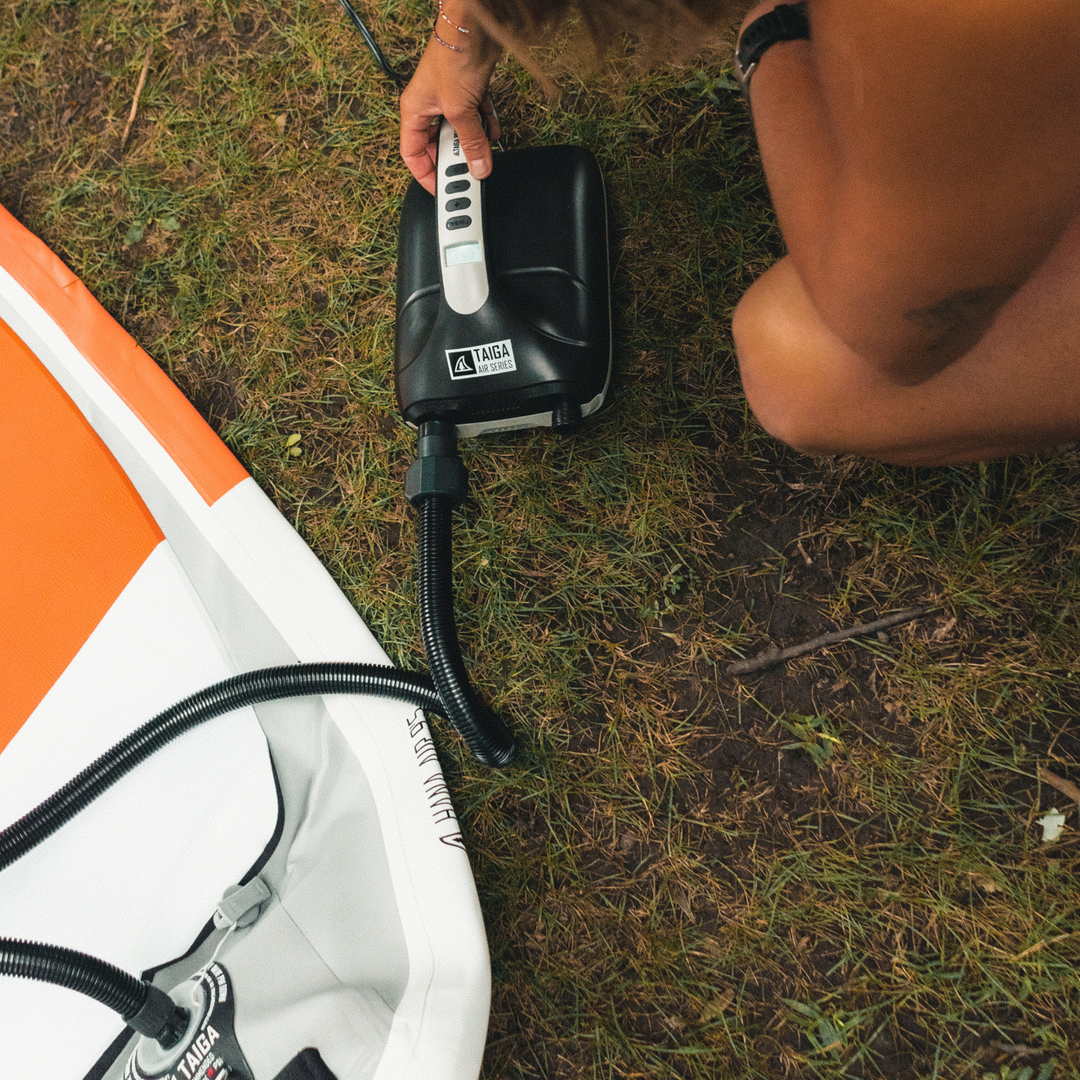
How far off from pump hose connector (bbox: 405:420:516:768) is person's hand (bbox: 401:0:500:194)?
352 mm

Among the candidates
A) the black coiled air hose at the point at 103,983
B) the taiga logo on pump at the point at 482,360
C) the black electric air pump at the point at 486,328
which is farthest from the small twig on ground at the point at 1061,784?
the black coiled air hose at the point at 103,983

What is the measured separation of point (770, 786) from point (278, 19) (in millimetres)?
1515

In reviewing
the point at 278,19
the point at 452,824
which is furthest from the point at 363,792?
the point at 278,19

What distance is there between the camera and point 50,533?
1.17 metres

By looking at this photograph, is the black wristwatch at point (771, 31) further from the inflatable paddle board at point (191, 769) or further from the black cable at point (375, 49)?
the inflatable paddle board at point (191, 769)

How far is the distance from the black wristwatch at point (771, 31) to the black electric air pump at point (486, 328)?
243mm

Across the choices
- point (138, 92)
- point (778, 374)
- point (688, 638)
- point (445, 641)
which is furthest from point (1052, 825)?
point (138, 92)

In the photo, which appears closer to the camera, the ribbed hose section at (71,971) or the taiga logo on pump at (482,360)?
the ribbed hose section at (71,971)

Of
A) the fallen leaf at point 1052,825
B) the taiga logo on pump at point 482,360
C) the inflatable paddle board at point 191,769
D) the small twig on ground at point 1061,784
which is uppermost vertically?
the taiga logo on pump at point 482,360

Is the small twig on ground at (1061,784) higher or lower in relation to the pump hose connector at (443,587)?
lower

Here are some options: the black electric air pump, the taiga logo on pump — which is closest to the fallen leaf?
the black electric air pump

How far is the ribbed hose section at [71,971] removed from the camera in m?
0.85

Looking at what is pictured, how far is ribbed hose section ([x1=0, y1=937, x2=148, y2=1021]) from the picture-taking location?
2.79 ft

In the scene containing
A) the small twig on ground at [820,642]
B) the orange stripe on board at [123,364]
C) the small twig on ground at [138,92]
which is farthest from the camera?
the small twig on ground at [138,92]
